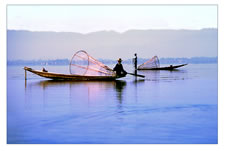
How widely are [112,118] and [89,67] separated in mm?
10313

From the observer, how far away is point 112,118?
1000 centimetres

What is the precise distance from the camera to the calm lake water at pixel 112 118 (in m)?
8.27

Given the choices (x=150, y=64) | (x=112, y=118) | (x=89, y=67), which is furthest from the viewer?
(x=150, y=64)

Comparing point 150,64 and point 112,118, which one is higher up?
point 150,64

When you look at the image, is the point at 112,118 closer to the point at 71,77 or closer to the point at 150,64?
the point at 71,77

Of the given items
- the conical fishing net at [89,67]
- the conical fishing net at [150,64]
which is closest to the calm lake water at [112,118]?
the conical fishing net at [89,67]

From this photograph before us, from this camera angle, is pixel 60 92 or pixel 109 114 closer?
pixel 109 114

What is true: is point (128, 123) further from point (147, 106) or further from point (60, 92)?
point (60, 92)

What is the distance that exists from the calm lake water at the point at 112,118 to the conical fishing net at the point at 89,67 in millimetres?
4839

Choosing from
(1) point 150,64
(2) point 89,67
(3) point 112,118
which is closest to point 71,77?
(2) point 89,67
